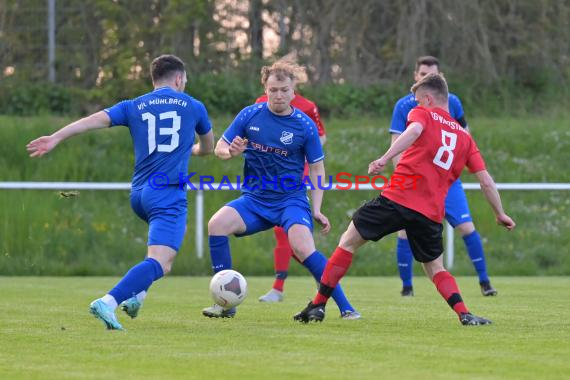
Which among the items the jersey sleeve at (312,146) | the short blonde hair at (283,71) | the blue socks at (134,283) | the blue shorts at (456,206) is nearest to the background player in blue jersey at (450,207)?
the blue shorts at (456,206)

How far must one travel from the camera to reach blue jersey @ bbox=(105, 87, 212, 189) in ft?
25.3

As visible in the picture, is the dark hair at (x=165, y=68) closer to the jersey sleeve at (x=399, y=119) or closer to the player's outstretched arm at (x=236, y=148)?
the player's outstretched arm at (x=236, y=148)

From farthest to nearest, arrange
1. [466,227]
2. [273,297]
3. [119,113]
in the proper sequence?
[466,227], [273,297], [119,113]

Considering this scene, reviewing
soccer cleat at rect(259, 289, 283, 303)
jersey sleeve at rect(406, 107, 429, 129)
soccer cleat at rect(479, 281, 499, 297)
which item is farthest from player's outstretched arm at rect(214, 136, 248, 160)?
soccer cleat at rect(479, 281, 499, 297)

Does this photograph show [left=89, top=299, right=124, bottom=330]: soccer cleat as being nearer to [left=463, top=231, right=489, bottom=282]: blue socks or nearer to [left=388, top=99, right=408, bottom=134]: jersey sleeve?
[left=388, top=99, right=408, bottom=134]: jersey sleeve

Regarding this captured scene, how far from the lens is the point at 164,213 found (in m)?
7.62

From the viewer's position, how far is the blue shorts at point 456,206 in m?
11.1

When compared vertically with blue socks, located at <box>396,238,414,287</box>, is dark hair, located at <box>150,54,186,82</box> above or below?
above

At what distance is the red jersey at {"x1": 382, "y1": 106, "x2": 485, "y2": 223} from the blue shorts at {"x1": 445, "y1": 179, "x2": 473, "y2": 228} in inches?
126

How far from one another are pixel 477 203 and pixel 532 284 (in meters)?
4.45

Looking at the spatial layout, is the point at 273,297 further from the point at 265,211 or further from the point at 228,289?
the point at 228,289

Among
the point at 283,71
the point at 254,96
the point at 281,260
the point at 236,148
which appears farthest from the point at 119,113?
the point at 254,96

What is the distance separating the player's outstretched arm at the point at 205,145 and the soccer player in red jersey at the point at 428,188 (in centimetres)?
113

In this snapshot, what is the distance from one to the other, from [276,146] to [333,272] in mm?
1131
